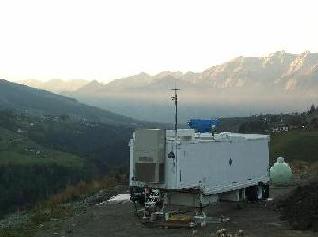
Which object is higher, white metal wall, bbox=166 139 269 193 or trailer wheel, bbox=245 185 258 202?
white metal wall, bbox=166 139 269 193

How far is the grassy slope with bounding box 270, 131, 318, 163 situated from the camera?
62031 millimetres

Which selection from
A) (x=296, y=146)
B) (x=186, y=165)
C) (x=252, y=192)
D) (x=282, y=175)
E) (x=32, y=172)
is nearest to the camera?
(x=186, y=165)

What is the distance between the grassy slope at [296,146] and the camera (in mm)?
62031

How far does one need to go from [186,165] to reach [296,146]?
151ft

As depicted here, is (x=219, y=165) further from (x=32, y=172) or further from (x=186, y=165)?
(x=32, y=172)

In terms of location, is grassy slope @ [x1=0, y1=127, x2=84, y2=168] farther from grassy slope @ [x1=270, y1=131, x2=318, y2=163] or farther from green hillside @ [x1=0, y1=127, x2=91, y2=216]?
grassy slope @ [x1=270, y1=131, x2=318, y2=163]

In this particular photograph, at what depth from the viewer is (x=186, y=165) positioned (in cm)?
2192

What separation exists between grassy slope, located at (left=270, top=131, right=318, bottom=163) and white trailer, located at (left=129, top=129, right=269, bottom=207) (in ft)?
116

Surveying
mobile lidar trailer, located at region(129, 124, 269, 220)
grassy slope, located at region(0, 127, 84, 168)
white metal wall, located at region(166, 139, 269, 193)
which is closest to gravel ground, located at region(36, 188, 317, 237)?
mobile lidar trailer, located at region(129, 124, 269, 220)

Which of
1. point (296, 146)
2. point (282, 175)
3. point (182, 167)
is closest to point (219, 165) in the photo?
point (182, 167)

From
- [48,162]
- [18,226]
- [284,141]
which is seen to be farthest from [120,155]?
[18,226]

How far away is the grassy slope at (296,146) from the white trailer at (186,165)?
35.3m

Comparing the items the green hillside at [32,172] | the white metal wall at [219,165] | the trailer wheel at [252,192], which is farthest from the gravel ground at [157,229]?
the green hillside at [32,172]

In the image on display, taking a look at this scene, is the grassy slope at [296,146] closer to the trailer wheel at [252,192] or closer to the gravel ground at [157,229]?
the trailer wheel at [252,192]
